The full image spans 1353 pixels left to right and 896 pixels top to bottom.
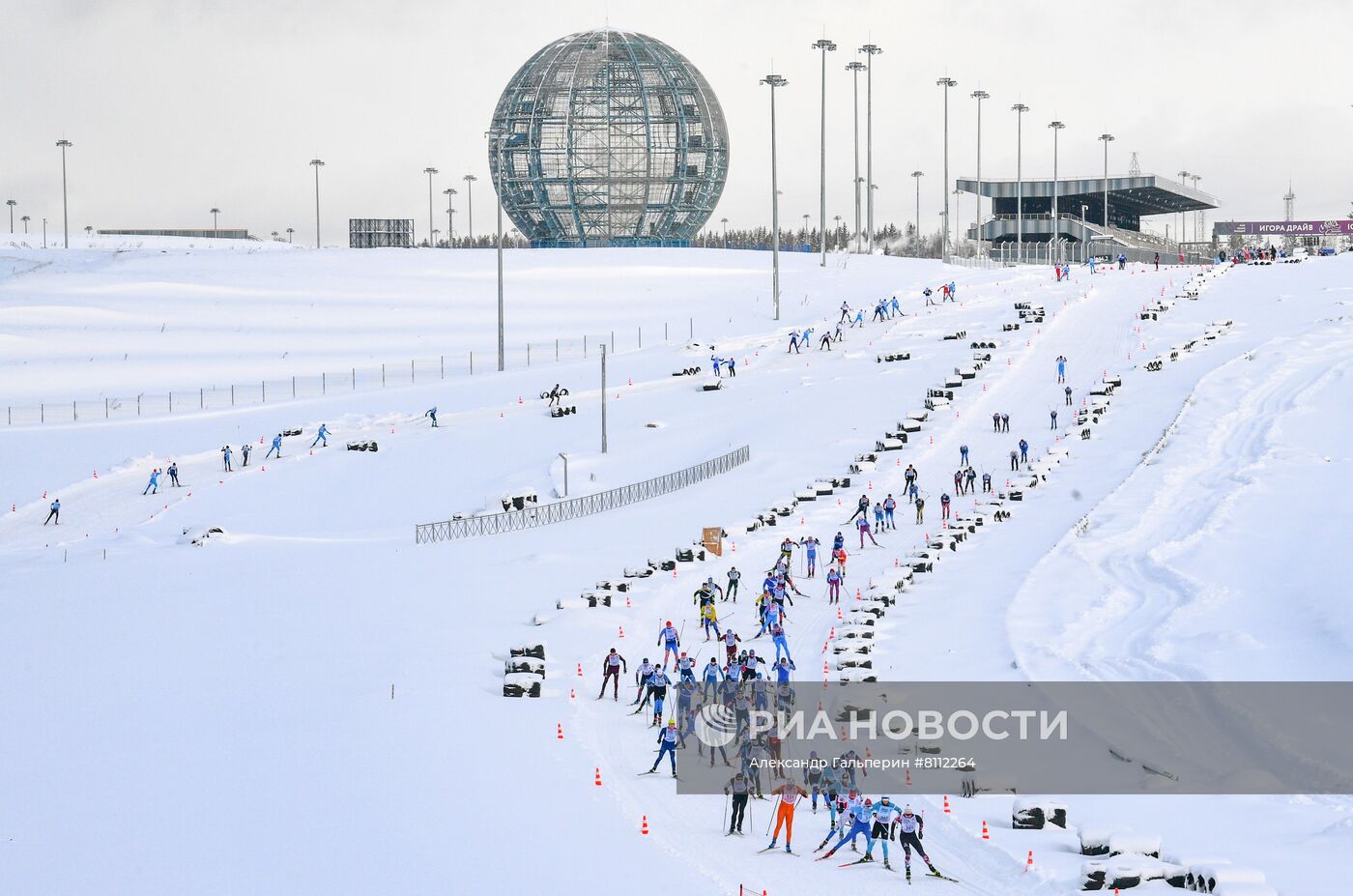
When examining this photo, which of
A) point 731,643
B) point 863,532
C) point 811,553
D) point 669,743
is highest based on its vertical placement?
point 863,532

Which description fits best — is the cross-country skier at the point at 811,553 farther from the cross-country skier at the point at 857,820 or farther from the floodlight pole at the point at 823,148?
the floodlight pole at the point at 823,148

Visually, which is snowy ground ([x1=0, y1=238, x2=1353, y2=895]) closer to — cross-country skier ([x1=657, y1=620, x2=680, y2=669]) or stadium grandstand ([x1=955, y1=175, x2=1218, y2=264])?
cross-country skier ([x1=657, y1=620, x2=680, y2=669])

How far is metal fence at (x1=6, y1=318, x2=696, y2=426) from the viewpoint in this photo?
57062 millimetres

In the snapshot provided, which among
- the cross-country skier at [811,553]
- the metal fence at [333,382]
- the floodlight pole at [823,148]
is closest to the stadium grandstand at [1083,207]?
the floodlight pole at [823,148]

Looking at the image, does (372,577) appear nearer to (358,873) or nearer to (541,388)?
(358,873)

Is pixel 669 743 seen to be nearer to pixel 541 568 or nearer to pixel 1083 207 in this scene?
pixel 541 568

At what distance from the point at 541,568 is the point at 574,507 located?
21.4 ft

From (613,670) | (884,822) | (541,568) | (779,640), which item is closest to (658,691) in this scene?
(613,670)

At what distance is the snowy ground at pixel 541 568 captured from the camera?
19.3 metres

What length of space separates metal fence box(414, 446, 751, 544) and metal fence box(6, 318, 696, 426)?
20.2 m

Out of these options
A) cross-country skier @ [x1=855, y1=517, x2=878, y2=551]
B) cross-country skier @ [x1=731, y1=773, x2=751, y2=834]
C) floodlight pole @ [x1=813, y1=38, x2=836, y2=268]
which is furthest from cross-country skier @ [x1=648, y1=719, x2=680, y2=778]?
floodlight pole @ [x1=813, y1=38, x2=836, y2=268]

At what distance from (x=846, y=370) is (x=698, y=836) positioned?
4024 centimetres

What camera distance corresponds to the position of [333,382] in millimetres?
62125

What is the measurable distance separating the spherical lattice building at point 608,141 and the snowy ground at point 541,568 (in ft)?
55.2
